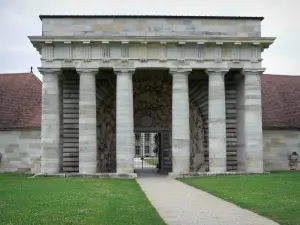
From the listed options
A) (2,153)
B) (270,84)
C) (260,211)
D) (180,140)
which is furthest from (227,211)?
(270,84)

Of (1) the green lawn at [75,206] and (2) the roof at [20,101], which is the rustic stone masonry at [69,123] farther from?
(1) the green lawn at [75,206]

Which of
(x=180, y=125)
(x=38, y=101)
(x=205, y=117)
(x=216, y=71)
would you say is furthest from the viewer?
(x=38, y=101)

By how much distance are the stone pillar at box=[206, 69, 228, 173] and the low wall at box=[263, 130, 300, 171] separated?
7053mm

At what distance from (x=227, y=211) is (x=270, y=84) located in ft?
96.7

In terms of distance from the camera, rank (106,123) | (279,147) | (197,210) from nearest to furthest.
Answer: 1. (197,210)
2. (106,123)
3. (279,147)

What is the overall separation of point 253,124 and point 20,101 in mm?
19061

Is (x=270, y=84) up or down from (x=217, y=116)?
up

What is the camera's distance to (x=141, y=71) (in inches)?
1300

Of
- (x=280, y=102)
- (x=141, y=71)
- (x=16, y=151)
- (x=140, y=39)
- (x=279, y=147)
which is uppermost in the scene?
(x=140, y=39)

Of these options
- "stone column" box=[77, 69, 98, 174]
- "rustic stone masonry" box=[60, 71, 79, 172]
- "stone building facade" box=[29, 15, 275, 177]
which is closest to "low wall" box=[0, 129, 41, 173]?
"rustic stone masonry" box=[60, 71, 79, 172]

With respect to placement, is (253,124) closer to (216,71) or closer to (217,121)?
(217,121)

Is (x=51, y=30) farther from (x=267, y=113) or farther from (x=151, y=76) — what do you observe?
(x=267, y=113)

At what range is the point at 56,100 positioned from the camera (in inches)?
1219

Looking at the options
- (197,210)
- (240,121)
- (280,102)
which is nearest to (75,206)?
(197,210)
